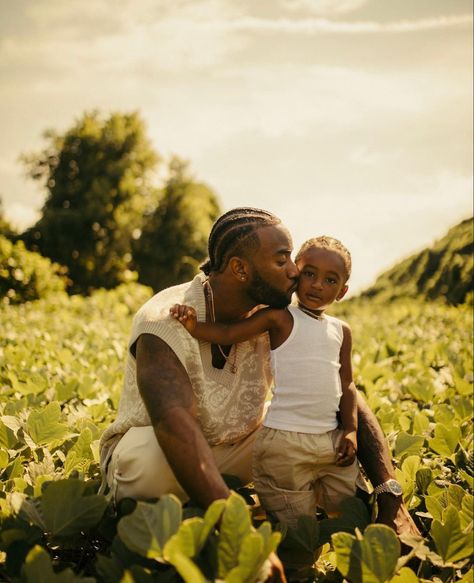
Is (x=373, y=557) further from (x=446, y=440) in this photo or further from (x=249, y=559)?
(x=446, y=440)

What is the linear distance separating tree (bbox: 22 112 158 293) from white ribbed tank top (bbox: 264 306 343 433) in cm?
2278

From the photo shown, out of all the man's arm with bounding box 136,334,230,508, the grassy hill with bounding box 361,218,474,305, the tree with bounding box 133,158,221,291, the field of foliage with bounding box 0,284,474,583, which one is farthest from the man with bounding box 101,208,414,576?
the tree with bounding box 133,158,221,291

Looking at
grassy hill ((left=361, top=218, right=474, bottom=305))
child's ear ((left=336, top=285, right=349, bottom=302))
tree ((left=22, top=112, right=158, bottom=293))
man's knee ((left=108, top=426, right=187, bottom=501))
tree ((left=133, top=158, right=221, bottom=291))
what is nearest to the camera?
man's knee ((left=108, top=426, right=187, bottom=501))

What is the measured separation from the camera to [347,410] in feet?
6.97

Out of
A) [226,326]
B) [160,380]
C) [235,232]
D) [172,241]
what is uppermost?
[172,241]

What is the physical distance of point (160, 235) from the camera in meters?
28.6

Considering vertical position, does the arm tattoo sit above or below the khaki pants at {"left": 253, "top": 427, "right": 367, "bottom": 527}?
above

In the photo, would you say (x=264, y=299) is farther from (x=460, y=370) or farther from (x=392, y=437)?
(x=460, y=370)

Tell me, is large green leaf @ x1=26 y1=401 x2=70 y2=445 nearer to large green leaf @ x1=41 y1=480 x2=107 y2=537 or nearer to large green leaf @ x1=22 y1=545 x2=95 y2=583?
large green leaf @ x1=41 y1=480 x2=107 y2=537

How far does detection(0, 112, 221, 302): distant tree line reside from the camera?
24.1 m

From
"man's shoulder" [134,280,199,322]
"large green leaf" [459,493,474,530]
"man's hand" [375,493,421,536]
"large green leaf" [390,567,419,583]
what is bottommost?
"man's hand" [375,493,421,536]

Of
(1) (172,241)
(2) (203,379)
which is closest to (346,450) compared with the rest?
(2) (203,379)

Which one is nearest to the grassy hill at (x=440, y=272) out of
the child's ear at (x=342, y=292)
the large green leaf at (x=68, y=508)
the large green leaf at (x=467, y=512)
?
the child's ear at (x=342, y=292)

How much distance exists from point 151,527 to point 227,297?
107cm
